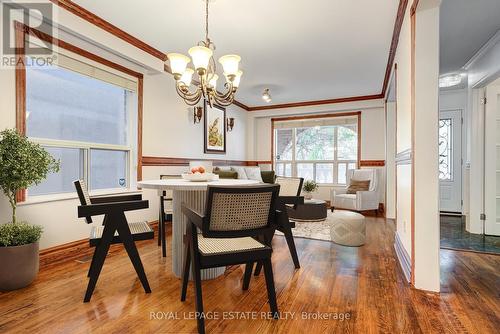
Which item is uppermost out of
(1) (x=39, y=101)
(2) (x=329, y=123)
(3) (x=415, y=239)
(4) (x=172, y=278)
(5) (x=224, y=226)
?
(2) (x=329, y=123)

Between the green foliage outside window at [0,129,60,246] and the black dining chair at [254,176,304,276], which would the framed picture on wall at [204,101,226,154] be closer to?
the black dining chair at [254,176,304,276]

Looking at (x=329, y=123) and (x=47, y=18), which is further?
(x=329, y=123)

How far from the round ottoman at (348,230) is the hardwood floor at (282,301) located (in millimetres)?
445

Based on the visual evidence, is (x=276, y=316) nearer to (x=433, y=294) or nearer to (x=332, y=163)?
(x=433, y=294)

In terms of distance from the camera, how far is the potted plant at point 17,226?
6.35 feet

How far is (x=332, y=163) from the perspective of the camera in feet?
20.7

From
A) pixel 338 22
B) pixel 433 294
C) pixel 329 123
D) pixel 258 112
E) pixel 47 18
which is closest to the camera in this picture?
pixel 433 294

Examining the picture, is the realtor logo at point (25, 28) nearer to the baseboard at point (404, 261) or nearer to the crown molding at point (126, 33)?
the crown molding at point (126, 33)

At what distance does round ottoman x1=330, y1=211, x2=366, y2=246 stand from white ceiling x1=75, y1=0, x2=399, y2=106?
2.13m

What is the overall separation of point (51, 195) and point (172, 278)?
1.58 meters

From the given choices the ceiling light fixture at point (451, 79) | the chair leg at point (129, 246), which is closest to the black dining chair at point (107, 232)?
the chair leg at point (129, 246)

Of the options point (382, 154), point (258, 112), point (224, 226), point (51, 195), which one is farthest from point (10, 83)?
point (382, 154)

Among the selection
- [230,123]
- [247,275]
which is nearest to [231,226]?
[247,275]

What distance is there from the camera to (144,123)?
3627mm
